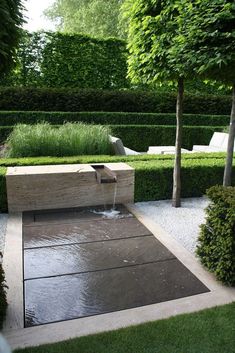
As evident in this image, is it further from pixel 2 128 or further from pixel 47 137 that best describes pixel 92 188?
pixel 2 128

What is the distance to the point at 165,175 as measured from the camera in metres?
5.33

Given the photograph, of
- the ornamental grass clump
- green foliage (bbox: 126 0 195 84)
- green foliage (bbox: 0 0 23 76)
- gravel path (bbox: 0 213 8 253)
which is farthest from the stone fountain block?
green foliage (bbox: 0 0 23 76)

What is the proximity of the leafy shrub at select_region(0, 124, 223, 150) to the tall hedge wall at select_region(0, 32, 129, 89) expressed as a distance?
411 cm

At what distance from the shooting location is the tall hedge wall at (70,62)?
40.6 ft

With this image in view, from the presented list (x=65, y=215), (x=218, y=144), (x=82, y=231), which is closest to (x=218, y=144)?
(x=218, y=144)

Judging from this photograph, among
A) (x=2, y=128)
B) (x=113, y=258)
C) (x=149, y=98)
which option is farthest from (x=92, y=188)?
(x=149, y=98)

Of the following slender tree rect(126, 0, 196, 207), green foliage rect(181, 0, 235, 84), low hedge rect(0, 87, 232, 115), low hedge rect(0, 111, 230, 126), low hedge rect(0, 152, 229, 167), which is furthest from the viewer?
low hedge rect(0, 87, 232, 115)

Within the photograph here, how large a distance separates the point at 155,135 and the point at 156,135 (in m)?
0.03

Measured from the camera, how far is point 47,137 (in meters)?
6.59

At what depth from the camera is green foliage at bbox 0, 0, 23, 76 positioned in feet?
8.79

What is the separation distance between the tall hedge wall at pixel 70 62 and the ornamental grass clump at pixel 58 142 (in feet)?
20.5

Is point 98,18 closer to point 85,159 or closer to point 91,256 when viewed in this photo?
point 85,159

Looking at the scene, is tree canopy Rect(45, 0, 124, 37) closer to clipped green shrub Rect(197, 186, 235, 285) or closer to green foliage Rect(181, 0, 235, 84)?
green foliage Rect(181, 0, 235, 84)

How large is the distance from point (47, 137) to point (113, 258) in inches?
152
